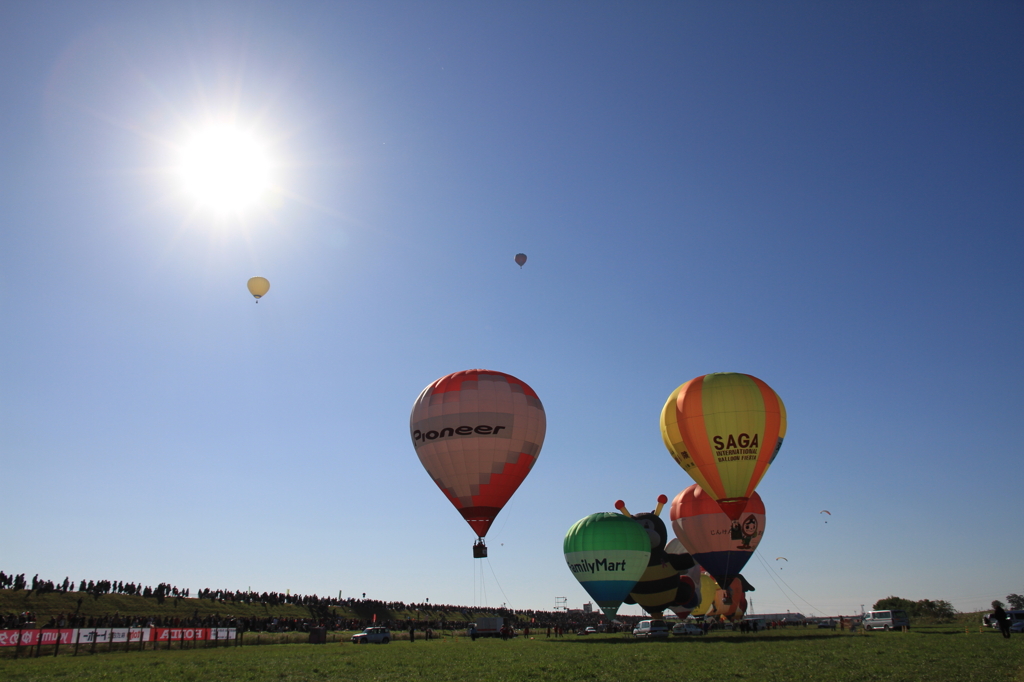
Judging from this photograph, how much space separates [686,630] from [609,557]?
8.63 meters

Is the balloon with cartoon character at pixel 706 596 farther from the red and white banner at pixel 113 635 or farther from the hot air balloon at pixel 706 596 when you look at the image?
the red and white banner at pixel 113 635

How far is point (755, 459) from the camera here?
37.0 metres

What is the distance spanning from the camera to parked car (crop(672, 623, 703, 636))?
1923 inches

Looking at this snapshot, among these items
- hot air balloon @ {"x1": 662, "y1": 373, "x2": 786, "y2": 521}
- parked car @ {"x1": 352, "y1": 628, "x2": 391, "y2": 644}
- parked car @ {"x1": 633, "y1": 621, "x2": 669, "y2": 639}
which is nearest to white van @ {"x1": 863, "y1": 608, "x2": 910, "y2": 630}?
parked car @ {"x1": 633, "y1": 621, "x2": 669, "y2": 639}

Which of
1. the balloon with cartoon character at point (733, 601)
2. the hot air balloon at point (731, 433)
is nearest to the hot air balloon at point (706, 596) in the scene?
the balloon with cartoon character at point (733, 601)

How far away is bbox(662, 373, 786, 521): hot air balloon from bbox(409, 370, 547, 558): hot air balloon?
916 cm

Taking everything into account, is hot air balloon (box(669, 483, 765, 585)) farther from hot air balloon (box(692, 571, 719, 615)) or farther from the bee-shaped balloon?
hot air balloon (box(692, 571, 719, 615))

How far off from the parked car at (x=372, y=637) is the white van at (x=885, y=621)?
39318 millimetres

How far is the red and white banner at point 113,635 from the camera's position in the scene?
26425mm

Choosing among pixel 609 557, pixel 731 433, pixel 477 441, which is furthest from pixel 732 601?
pixel 477 441

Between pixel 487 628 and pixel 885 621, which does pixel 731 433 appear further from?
pixel 885 621

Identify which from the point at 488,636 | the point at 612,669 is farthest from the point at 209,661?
the point at 488,636

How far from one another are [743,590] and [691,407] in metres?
33.5

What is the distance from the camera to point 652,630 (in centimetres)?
4716
